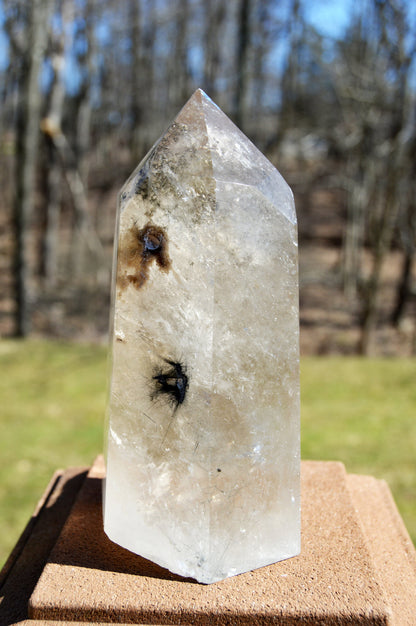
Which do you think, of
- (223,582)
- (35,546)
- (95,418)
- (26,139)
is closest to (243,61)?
(26,139)

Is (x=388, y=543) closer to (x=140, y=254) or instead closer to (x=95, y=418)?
(x=140, y=254)

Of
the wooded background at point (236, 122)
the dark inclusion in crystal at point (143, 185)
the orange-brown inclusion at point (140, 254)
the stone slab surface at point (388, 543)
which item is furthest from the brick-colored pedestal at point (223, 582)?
the wooded background at point (236, 122)

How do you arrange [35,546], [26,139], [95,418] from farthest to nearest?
[26,139] → [95,418] → [35,546]

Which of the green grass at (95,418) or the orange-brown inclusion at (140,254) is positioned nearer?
the orange-brown inclusion at (140,254)

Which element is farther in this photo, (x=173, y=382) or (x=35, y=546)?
(x=35, y=546)

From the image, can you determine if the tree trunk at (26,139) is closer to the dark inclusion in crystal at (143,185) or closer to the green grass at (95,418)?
the green grass at (95,418)

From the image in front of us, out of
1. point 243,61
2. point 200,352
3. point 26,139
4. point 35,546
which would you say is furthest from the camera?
point 243,61

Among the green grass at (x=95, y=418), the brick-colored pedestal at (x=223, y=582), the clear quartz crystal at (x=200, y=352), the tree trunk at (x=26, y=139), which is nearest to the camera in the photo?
the brick-colored pedestal at (x=223, y=582)

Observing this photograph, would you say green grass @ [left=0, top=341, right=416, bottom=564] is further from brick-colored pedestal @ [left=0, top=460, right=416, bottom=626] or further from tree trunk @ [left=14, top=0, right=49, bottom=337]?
brick-colored pedestal @ [left=0, top=460, right=416, bottom=626]
